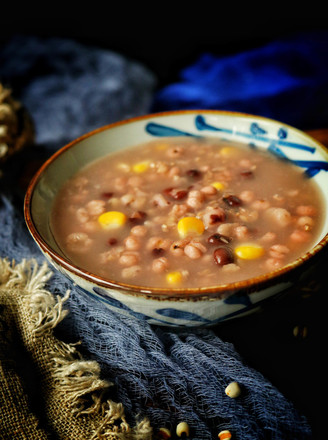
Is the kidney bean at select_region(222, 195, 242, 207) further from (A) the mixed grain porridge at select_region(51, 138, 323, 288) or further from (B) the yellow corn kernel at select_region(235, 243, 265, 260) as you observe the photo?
(B) the yellow corn kernel at select_region(235, 243, 265, 260)

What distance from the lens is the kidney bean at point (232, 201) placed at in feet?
5.66

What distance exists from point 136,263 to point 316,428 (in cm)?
63

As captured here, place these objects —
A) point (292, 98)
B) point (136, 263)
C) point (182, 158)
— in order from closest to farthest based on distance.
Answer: point (136, 263)
point (182, 158)
point (292, 98)

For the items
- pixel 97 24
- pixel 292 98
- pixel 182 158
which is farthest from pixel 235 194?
pixel 97 24

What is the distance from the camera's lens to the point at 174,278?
4.72 feet

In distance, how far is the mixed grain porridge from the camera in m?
1.49

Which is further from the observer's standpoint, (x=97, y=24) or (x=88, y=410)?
(x=97, y=24)

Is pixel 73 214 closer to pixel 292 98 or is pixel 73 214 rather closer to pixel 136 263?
pixel 136 263

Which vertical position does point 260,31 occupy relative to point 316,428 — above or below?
above

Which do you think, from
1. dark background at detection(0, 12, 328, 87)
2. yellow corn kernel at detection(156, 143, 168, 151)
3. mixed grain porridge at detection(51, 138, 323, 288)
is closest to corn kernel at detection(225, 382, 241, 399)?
mixed grain porridge at detection(51, 138, 323, 288)

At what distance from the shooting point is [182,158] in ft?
6.75

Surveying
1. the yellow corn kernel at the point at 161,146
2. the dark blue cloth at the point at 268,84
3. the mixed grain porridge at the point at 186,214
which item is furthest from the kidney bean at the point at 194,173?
the dark blue cloth at the point at 268,84

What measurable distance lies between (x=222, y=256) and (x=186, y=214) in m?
0.27

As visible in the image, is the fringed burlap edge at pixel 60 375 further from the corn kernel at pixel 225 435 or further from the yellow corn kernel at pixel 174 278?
the yellow corn kernel at pixel 174 278
